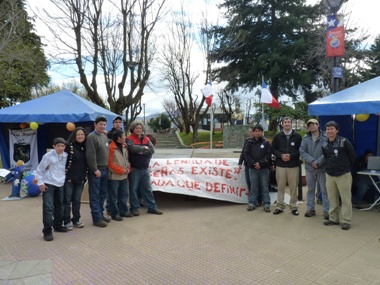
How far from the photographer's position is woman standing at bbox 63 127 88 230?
17.0ft

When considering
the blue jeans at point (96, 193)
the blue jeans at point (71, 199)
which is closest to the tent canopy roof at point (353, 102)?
the blue jeans at point (96, 193)

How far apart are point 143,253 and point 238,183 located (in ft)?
10.9

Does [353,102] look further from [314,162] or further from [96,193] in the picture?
[96,193]

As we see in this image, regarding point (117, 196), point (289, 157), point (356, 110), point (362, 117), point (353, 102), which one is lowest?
point (117, 196)

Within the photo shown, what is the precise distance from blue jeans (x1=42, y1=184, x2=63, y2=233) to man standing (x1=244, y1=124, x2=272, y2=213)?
3.60m

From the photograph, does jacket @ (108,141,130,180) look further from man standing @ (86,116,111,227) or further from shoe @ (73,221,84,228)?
shoe @ (73,221,84,228)

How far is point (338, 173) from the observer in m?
5.32

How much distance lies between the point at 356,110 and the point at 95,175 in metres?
4.95

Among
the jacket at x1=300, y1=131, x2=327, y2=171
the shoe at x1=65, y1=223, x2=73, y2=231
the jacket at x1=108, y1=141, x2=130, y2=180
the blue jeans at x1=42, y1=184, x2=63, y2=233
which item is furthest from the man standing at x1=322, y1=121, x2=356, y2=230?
the blue jeans at x1=42, y1=184, x2=63, y2=233

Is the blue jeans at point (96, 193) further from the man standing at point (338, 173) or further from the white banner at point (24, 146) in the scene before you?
the white banner at point (24, 146)

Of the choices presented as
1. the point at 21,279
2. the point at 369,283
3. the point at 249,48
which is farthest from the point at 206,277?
the point at 249,48

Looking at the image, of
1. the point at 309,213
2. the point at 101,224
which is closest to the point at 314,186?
the point at 309,213

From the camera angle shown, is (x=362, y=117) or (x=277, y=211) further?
(x=362, y=117)

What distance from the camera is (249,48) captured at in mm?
29156
